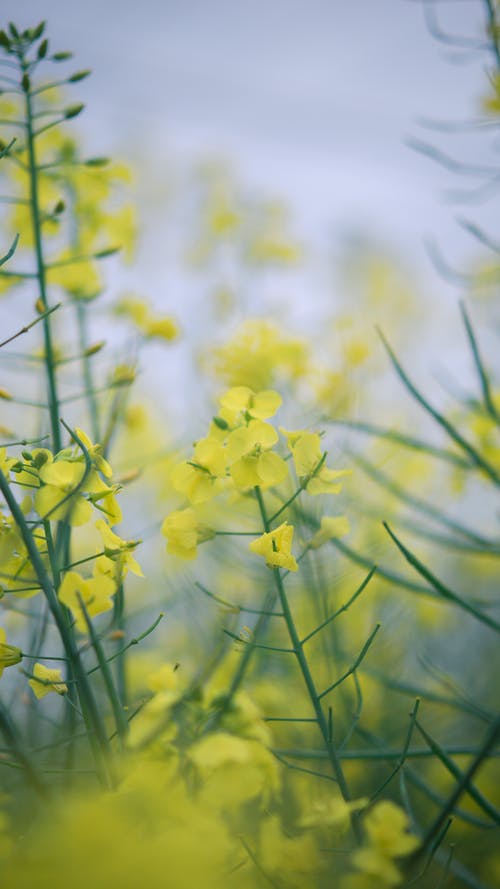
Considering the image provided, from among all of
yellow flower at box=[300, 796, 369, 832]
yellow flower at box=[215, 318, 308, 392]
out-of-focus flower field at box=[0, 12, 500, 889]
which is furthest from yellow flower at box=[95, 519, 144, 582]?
yellow flower at box=[215, 318, 308, 392]

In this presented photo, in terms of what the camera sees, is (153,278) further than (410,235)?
No

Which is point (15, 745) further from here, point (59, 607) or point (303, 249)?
point (303, 249)

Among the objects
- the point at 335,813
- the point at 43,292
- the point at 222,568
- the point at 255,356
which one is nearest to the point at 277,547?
the point at 335,813

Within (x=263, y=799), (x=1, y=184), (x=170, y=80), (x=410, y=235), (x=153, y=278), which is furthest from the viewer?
(x=410, y=235)

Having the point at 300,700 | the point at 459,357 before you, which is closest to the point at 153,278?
the point at 300,700

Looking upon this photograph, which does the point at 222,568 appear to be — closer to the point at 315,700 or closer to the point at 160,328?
the point at 160,328

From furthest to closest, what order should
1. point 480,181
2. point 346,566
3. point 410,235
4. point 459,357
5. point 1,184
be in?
point 459,357
point 410,235
point 346,566
point 1,184
point 480,181

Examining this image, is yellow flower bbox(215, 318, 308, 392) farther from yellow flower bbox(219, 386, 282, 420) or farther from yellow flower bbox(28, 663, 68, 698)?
yellow flower bbox(28, 663, 68, 698)
